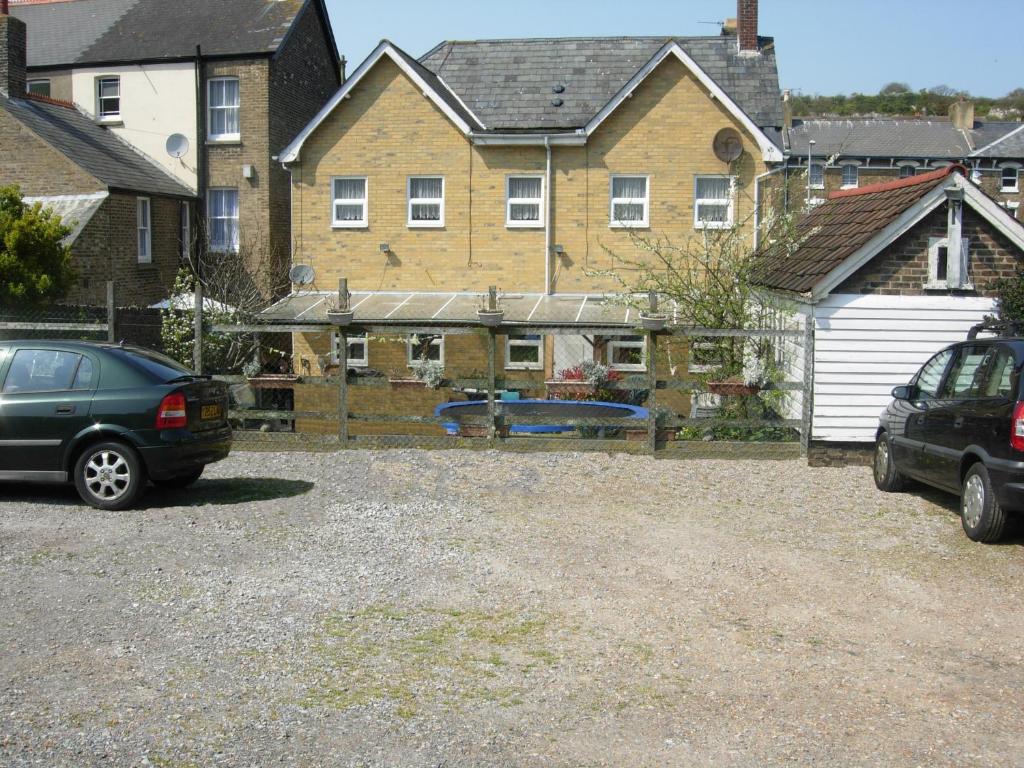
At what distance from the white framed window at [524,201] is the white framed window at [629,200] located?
1729 mm

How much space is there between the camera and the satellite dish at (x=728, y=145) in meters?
25.5

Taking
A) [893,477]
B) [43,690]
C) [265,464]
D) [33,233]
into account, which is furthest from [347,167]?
[43,690]

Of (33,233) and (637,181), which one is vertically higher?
(637,181)

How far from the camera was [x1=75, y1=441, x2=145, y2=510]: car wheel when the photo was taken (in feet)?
35.6

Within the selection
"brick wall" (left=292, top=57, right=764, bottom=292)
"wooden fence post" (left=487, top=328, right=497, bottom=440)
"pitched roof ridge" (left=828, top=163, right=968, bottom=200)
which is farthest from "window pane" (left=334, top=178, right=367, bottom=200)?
"wooden fence post" (left=487, top=328, right=497, bottom=440)

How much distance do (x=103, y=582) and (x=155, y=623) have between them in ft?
3.98

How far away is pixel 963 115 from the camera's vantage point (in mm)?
66188

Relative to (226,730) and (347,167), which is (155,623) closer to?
(226,730)

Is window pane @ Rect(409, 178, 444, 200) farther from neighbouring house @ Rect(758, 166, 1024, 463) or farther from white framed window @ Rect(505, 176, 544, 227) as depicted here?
neighbouring house @ Rect(758, 166, 1024, 463)

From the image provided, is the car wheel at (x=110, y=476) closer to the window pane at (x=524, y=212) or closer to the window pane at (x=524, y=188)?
the window pane at (x=524, y=212)

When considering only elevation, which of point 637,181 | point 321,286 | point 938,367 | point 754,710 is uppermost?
point 637,181

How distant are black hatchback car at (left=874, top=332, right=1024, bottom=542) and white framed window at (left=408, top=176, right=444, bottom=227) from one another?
1641 cm

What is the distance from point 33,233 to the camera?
19.6 meters

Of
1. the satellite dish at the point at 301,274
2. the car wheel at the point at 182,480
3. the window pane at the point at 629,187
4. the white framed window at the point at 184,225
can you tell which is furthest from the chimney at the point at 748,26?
the car wheel at the point at 182,480
